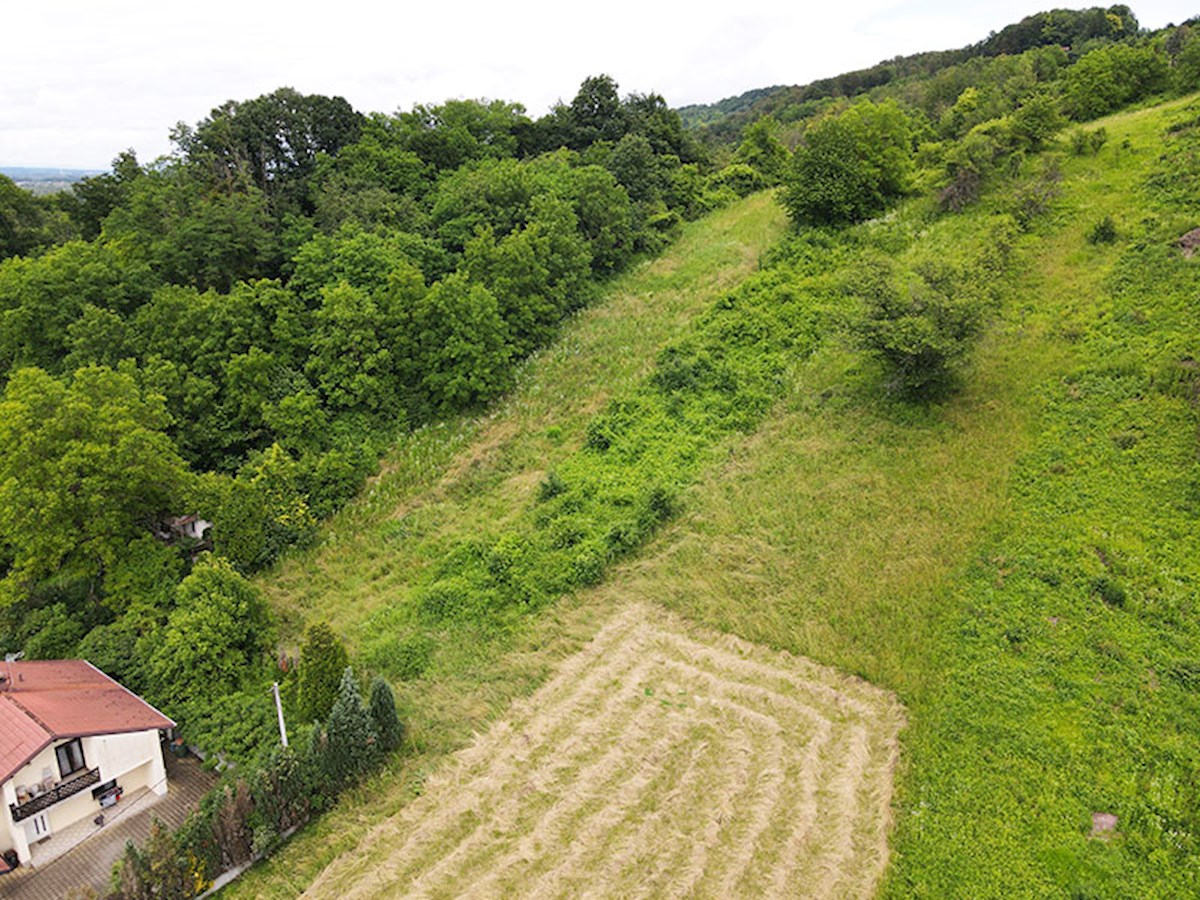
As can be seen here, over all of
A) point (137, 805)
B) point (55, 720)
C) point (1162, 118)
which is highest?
point (1162, 118)

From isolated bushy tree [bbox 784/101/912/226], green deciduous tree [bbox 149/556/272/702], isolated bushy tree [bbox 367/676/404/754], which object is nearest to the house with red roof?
green deciduous tree [bbox 149/556/272/702]

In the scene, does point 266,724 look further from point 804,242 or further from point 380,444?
point 804,242

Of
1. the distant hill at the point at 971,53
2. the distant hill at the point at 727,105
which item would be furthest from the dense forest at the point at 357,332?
the distant hill at the point at 727,105

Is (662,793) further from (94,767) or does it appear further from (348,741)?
(94,767)

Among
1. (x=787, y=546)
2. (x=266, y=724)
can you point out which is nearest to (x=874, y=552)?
(x=787, y=546)

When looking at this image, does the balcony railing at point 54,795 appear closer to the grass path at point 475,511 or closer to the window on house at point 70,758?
the window on house at point 70,758

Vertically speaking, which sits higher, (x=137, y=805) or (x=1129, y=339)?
(x=1129, y=339)

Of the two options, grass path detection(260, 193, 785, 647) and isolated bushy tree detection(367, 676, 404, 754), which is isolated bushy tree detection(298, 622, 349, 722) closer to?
isolated bushy tree detection(367, 676, 404, 754)

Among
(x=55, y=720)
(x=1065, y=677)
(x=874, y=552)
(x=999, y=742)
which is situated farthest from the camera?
(x=874, y=552)
